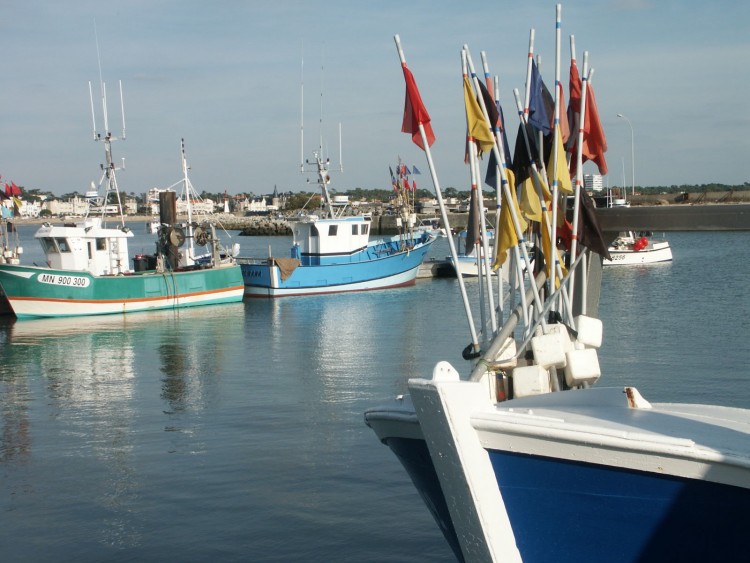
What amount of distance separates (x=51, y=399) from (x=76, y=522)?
7.31 m

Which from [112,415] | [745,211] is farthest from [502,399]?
[112,415]

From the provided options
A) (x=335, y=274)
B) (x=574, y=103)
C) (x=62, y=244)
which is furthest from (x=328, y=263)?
(x=574, y=103)

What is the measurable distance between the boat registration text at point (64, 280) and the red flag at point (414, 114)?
2319 cm

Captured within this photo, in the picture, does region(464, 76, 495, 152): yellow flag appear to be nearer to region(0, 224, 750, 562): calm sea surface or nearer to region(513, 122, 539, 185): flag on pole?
region(513, 122, 539, 185): flag on pole

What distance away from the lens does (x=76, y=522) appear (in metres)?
9.66

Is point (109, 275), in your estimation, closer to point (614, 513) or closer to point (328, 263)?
point (328, 263)

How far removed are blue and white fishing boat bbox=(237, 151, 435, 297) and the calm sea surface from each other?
4.65 metres

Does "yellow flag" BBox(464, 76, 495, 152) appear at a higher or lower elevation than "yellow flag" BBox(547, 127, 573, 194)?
→ higher

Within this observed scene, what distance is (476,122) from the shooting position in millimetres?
7293

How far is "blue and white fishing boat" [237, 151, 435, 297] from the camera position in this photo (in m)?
35.4

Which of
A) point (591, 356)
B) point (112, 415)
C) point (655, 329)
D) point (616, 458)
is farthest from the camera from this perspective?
Result: point (655, 329)

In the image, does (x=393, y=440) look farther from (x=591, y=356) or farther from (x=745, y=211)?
(x=745, y=211)

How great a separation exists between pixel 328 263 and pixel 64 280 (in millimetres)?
11103

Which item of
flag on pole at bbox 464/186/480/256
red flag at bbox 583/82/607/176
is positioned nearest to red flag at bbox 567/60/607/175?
red flag at bbox 583/82/607/176
